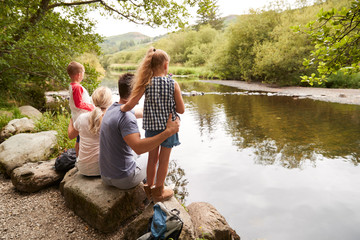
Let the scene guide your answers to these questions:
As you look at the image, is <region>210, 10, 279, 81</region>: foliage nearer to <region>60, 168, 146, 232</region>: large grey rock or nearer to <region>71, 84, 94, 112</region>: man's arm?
<region>71, 84, 94, 112</region>: man's arm

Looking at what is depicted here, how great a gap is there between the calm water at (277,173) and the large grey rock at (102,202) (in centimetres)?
144

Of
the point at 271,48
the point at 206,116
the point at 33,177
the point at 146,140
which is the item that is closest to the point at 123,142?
the point at 146,140

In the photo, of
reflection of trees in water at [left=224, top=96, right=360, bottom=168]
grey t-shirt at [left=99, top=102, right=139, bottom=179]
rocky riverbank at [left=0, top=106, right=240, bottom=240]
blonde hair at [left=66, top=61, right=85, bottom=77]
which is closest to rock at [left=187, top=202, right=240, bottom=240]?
rocky riverbank at [left=0, top=106, right=240, bottom=240]

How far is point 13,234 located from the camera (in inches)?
101

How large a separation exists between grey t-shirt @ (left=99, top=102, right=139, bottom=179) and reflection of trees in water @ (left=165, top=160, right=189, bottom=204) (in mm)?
1775

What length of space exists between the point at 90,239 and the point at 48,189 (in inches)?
59.6

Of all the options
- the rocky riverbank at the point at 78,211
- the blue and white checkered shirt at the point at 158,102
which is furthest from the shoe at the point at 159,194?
the blue and white checkered shirt at the point at 158,102

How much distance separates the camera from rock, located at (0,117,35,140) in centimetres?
515

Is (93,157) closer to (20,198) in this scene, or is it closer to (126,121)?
(126,121)

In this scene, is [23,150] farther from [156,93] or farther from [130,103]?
[156,93]

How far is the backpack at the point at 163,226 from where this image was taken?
2.07 m

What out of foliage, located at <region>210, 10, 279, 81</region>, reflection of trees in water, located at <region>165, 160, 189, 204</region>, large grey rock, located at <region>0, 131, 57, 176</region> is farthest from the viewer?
foliage, located at <region>210, 10, 279, 81</region>

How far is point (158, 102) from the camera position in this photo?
2307 millimetres

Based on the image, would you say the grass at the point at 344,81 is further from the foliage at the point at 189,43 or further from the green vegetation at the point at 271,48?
the foliage at the point at 189,43
